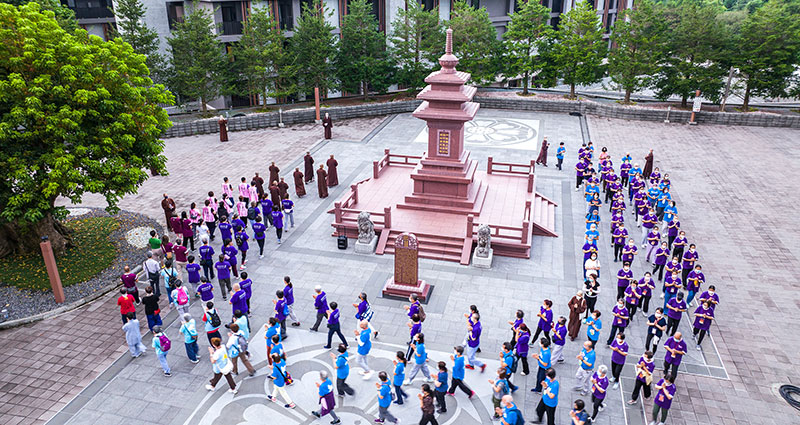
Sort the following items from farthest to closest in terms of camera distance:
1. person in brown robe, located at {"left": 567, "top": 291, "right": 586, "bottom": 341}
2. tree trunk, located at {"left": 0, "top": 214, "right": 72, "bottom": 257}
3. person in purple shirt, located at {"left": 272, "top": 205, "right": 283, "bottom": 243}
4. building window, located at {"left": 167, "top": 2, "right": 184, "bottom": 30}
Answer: building window, located at {"left": 167, "top": 2, "right": 184, "bottom": 30} → person in purple shirt, located at {"left": 272, "top": 205, "right": 283, "bottom": 243} → tree trunk, located at {"left": 0, "top": 214, "right": 72, "bottom": 257} → person in brown robe, located at {"left": 567, "top": 291, "right": 586, "bottom": 341}

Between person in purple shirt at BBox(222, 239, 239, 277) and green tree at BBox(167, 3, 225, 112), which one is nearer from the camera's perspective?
person in purple shirt at BBox(222, 239, 239, 277)

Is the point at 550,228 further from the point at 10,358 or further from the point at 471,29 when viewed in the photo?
the point at 471,29

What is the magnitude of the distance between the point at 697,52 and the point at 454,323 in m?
31.0

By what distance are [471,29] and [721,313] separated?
2857 cm

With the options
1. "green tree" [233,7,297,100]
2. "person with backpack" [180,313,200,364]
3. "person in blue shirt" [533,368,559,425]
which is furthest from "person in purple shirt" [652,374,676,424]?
"green tree" [233,7,297,100]

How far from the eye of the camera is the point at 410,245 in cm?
1641

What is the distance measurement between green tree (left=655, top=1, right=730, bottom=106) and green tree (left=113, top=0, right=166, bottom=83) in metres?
33.9

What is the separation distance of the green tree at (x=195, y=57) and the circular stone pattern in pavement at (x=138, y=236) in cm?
1612

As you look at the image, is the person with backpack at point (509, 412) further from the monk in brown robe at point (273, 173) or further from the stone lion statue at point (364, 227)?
the monk in brown robe at point (273, 173)

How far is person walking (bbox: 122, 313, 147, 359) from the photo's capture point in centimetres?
1378

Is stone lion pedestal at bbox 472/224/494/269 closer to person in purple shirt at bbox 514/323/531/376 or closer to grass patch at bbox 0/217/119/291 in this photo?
person in purple shirt at bbox 514/323/531/376

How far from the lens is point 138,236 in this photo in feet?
68.6

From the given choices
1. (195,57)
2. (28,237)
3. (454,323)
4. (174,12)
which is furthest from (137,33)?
(454,323)

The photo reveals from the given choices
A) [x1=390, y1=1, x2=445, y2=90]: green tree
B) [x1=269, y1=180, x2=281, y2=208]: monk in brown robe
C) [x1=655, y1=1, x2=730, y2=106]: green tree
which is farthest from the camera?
[x1=390, y1=1, x2=445, y2=90]: green tree
